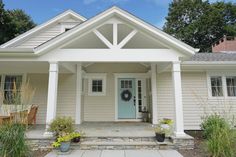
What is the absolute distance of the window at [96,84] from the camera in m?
9.05

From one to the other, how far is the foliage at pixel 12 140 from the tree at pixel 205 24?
26.4 meters

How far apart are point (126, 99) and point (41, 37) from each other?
5.67 meters

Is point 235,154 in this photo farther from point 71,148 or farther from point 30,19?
point 30,19

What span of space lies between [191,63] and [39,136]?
258 inches

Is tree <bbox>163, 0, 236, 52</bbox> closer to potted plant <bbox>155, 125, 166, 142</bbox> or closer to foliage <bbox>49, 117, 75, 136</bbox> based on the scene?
potted plant <bbox>155, 125, 166, 142</bbox>

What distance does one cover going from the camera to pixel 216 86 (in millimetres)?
8508

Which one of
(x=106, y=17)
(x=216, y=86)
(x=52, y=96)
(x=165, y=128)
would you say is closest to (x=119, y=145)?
(x=165, y=128)

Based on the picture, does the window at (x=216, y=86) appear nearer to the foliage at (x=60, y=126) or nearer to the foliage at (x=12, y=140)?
the foliage at (x=60, y=126)

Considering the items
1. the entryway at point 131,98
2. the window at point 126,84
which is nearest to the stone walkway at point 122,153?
the entryway at point 131,98

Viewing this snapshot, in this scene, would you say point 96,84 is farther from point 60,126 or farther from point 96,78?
point 60,126

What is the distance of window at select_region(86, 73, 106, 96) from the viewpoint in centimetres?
905

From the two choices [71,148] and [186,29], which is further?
[186,29]

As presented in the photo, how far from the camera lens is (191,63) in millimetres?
8016

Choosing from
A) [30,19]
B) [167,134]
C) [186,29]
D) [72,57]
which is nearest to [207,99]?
[167,134]
